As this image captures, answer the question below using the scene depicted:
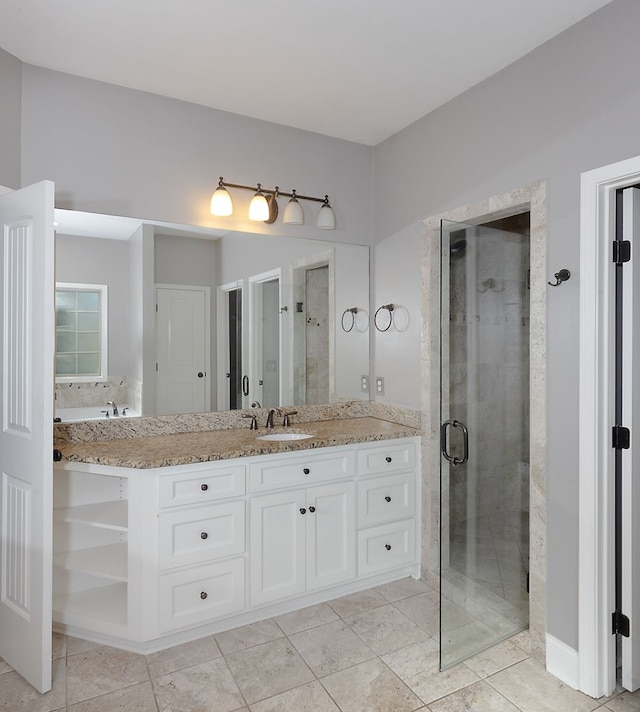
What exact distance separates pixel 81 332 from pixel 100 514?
93 cm

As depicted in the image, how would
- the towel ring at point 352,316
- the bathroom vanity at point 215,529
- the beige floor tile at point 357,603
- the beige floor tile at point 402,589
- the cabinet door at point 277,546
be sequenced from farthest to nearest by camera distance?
the towel ring at point 352,316, the beige floor tile at point 402,589, the beige floor tile at point 357,603, the cabinet door at point 277,546, the bathroom vanity at point 215,529

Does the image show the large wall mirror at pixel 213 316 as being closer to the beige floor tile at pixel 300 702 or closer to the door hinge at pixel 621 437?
the beige floor tile at pixel 300 702

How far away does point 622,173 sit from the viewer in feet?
6.23

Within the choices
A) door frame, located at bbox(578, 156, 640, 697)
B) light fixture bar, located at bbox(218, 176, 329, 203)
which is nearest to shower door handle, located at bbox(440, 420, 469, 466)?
door frame, located at bbox(578, 156, 640, 697)

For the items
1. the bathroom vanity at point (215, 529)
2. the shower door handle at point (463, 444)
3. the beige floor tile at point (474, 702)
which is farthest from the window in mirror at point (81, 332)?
the beige floor tile at point (474, 702)

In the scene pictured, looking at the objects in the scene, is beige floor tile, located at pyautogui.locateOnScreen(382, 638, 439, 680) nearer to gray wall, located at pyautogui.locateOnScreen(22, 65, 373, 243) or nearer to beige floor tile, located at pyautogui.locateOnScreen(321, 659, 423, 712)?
beige floor tile, located at pyautogui.locateOnScreen(321, 659, 423, 712)

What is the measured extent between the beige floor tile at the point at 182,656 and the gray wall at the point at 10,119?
2292mm

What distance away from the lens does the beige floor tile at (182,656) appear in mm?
2191

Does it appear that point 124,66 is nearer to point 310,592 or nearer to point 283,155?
point 283,155

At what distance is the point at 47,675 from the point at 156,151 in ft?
8.32

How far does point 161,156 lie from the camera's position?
2.79 m

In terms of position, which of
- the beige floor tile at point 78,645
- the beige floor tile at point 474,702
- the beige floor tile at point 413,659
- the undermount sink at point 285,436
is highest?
the undermount sink at point 285,436

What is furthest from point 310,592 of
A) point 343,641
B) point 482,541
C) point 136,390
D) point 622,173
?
point 622,173

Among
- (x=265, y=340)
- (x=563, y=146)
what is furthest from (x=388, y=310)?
(x=563, y=146)
